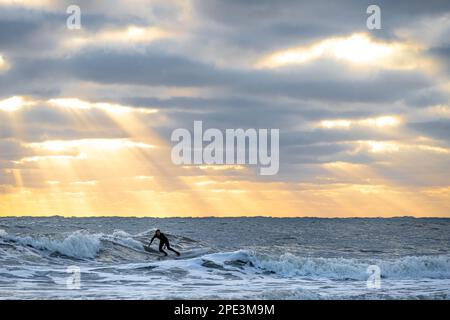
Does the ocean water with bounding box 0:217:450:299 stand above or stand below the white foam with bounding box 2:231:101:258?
below

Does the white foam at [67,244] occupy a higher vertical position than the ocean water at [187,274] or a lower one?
higher

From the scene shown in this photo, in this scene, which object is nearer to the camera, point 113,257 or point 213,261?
point 213,261

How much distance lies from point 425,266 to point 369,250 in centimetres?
1622

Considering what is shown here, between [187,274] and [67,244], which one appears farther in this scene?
[67,244]

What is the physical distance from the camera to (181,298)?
68.8 ft

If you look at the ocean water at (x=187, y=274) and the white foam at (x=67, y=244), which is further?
the white foam at (x=67, y=244)

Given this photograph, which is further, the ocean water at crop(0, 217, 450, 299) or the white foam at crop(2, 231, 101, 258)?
the white foam at crop(2, 231, 101, 258)

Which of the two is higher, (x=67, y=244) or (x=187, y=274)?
(x=67, y=244)
